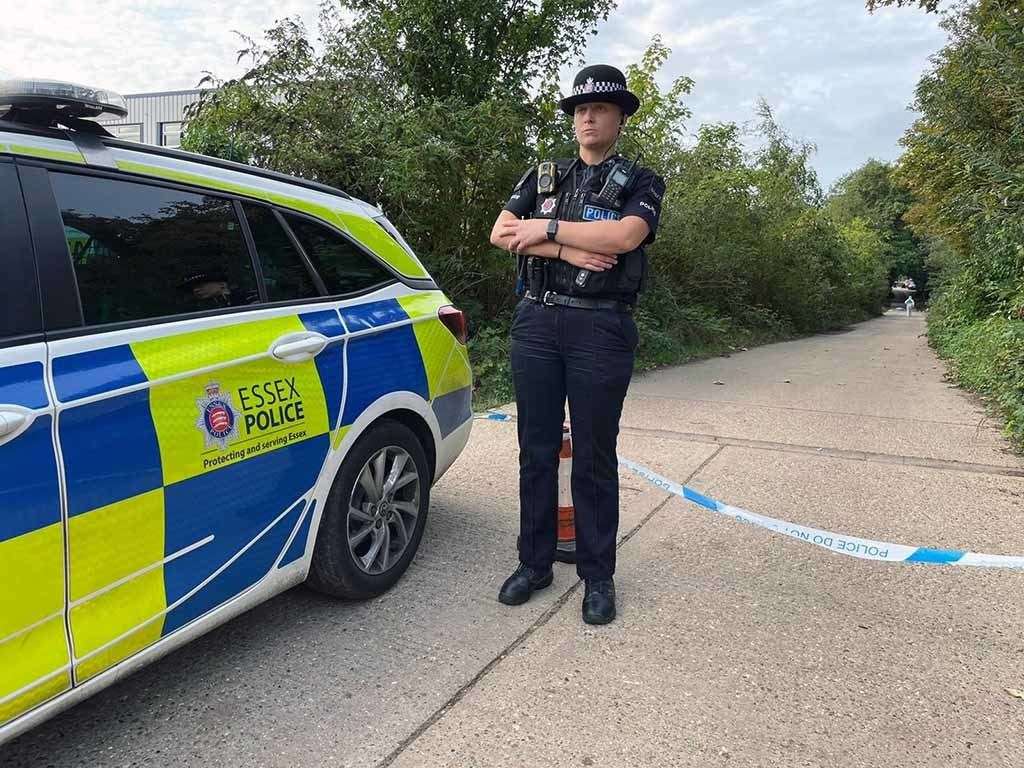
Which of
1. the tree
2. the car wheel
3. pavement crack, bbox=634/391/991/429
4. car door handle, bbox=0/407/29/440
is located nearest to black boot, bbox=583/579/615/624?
the car wheel

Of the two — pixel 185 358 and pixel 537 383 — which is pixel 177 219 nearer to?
pixel 185 358

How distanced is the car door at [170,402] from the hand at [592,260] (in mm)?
924

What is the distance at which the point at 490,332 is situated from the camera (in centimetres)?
912

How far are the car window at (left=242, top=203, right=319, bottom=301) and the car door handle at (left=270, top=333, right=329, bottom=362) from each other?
7.5 inches

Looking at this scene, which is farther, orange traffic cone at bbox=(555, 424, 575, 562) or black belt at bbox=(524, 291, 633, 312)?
orange traffic cone at bbox=(555, 424, 575, 562)

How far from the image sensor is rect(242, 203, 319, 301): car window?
8.92ft

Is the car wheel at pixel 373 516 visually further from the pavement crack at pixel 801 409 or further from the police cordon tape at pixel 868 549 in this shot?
the pavement crack at pixel 801 409

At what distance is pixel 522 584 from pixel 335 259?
1.52 meters

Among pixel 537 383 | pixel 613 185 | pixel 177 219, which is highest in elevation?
pixel 613 185

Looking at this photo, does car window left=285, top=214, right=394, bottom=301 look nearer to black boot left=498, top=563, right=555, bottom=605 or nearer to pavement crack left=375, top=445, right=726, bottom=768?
black boot left=498, top=563, right=555, bottom=605

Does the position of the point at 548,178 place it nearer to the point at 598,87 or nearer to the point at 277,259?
the point at 598,87

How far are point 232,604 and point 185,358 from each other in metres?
0.79

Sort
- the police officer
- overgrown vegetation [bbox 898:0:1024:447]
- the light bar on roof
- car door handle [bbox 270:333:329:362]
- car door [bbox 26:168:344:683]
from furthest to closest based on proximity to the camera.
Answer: overgrown vegetation [bbox 898:0:1024:447], the police officer, car door handle [bbox 270:333:329:362], the light bar on roof, car door [bbox 26:168:344:683]

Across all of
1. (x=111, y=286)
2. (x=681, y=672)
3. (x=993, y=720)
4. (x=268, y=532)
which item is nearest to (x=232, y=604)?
(x=268, y=532)
